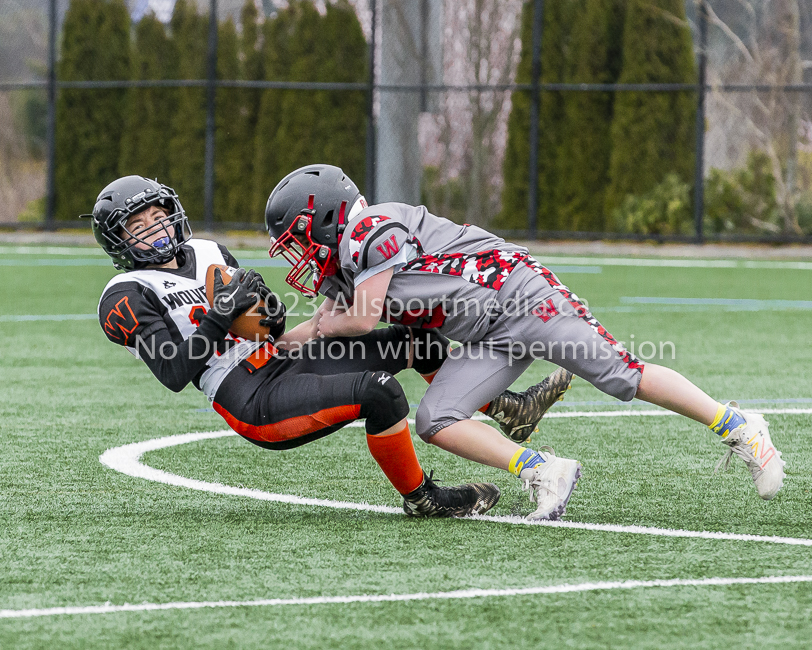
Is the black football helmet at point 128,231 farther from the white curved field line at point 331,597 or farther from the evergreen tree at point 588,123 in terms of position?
the evergreen tree at point 588,123

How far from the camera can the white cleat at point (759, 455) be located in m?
4.06

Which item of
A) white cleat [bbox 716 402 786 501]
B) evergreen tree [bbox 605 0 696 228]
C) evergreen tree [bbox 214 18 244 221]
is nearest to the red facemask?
white cleat [bbox 716 402 786 501]

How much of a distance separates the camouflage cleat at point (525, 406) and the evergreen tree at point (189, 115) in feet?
49.4

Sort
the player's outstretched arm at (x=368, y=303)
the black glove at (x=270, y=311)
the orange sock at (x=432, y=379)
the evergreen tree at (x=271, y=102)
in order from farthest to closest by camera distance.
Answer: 1. the evergreen tree at (x=271, y=102)
2. the orange sock at (x=432, y=379)
3. the black glove at (x=270, y=311)
4. the player's outstretched arm at (x=368, y=303)

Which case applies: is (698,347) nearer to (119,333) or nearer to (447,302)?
(447,302)

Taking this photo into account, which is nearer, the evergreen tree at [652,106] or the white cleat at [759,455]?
the white cleat at [759,455]

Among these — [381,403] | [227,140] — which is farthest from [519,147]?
[381,403]

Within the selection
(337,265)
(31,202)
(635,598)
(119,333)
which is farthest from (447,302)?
(31,202)

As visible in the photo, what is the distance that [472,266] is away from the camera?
4293 millimetres

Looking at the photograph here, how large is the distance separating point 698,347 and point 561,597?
5.50 m

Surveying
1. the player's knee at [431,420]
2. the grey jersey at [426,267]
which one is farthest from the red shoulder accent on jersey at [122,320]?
the player's knee at [431,420]

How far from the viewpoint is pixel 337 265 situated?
4352 millimetres

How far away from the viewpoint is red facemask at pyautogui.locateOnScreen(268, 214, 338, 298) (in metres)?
4.20

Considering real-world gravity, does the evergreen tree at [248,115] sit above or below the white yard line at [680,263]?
above
